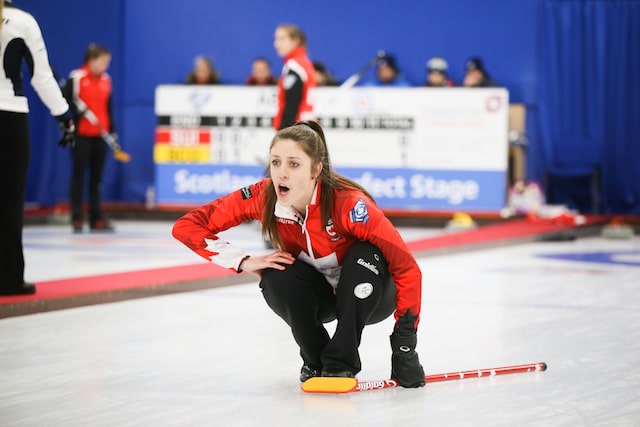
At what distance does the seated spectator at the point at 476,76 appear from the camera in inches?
394

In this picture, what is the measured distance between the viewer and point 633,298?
16.1 ft

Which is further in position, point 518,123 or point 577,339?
point 518,123

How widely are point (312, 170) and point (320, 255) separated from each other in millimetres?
251

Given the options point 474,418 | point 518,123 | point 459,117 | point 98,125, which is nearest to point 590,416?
point 474,418

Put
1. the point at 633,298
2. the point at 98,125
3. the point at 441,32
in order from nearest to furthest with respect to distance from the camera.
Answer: the point at 633,298, the point at 98,125, the point at 441,32

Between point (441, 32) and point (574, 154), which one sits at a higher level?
point (441, 32)

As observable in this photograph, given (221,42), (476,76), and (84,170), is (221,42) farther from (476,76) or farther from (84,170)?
(84,170)

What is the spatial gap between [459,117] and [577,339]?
5.89 metres

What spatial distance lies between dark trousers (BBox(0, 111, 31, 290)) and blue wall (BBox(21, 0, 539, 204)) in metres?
7.20

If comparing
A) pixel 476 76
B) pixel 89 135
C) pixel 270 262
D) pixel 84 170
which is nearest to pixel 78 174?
pixel 84 170

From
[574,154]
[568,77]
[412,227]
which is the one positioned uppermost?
[568,77]

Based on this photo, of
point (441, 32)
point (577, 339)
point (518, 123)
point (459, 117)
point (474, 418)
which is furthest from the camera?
point (441, 32)

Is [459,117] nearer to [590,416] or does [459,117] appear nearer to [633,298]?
[633,298]

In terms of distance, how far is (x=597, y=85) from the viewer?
1059 cm
